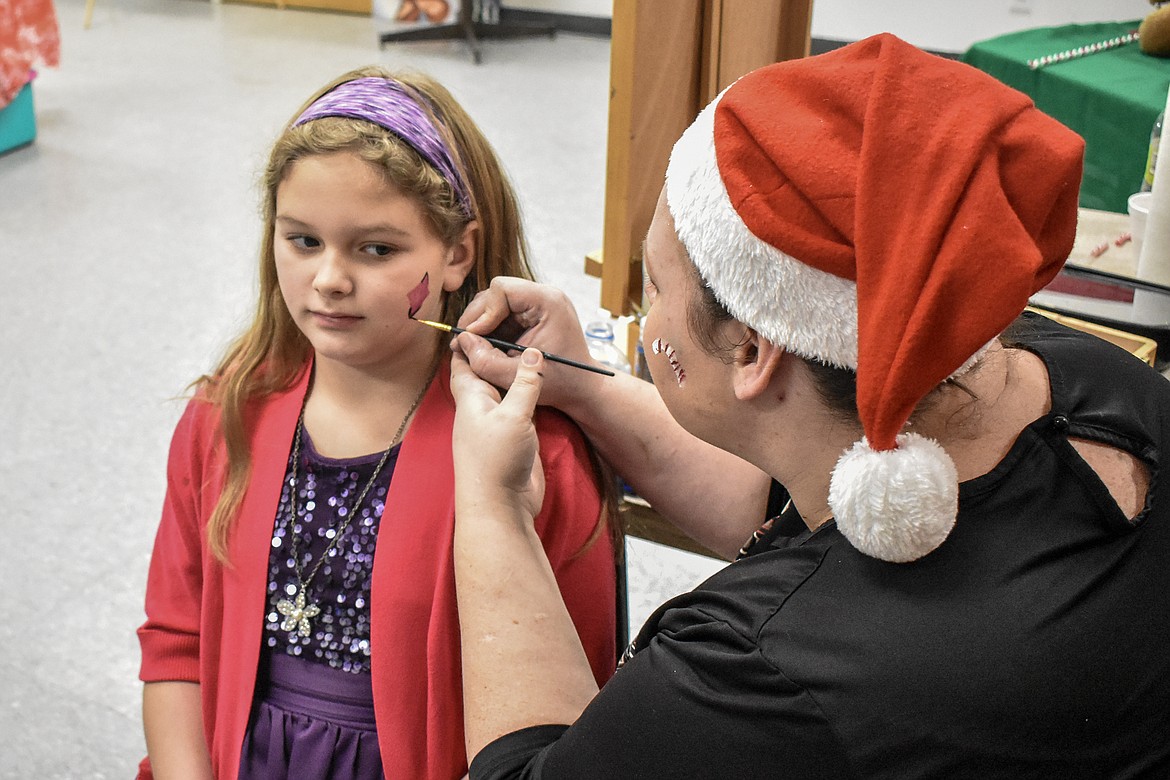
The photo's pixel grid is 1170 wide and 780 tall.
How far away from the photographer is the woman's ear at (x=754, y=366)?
2.80ft

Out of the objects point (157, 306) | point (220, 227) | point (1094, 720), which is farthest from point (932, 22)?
point (1094, 720)

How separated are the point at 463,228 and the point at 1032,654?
0.73 m

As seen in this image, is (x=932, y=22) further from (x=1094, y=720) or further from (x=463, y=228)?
(x=1094, y=720)

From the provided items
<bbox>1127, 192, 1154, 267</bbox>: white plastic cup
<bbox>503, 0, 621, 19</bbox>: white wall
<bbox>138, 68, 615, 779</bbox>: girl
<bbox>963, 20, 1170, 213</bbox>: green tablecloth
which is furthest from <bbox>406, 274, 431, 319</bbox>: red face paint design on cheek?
<bbox>503, 0, 621, 19</bbox>: white wall

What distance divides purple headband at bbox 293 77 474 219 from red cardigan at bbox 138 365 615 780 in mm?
236

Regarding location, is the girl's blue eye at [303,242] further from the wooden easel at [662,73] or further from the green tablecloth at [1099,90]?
the green tablecloth at [1099,90]

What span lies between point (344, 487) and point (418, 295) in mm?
237

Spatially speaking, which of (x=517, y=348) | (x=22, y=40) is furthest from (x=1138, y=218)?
(x=22, y=40)

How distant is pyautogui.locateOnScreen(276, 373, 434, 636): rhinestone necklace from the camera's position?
1.22 m

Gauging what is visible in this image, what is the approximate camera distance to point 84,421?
2881 mm

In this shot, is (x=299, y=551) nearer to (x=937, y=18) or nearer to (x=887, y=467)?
(x=887, y=467)

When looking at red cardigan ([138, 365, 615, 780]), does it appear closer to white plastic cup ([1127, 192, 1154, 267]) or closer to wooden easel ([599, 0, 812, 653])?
wooden easel ([599, 0, 812, 653])

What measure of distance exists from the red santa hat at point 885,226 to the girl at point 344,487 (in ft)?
1.37

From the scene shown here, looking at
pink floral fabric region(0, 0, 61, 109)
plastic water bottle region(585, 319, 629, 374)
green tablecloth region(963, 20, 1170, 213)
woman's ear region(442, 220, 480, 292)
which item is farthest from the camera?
pink floral fabric region(0, 0, 61, 109)
